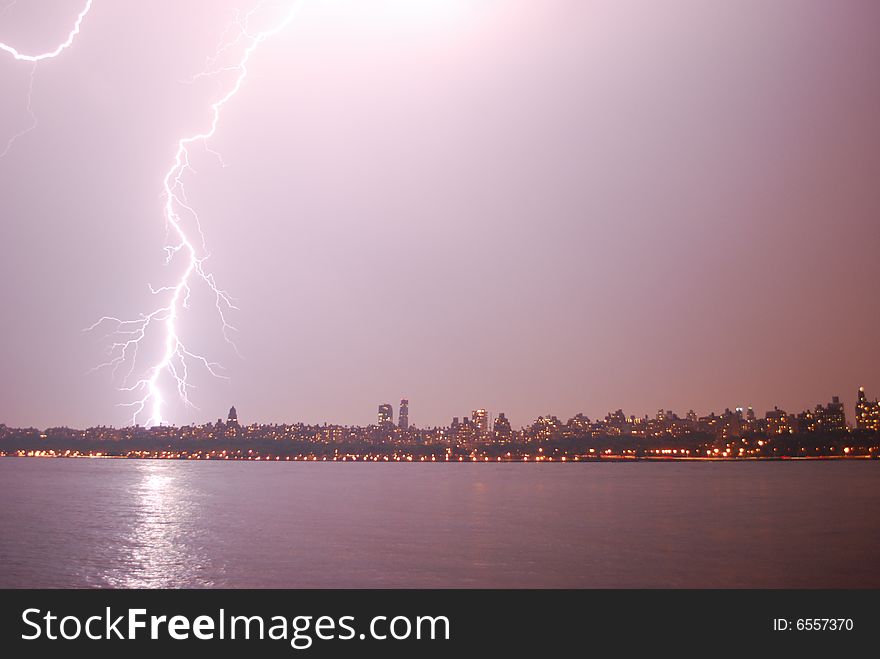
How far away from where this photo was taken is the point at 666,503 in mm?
54531

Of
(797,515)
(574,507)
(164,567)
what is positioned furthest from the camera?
(574,507)

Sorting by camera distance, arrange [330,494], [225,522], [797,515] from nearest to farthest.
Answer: [225,522] → [797,515] → [330,494]

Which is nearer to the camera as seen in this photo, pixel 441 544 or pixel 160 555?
pixel 160 555
